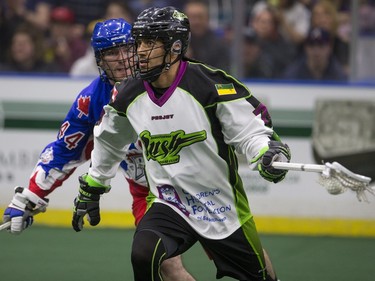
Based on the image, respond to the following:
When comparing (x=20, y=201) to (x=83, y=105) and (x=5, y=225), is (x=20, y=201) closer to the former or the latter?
(x=5, y=225)

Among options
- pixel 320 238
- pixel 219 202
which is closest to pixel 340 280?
pixel 320 238

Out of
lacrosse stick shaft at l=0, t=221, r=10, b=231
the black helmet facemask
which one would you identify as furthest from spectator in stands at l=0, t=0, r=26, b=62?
the black helmet facemask

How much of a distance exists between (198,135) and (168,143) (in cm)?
15

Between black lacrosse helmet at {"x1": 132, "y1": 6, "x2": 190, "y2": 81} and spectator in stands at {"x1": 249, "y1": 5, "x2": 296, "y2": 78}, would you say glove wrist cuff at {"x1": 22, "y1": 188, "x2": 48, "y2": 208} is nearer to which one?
black lacrosse helmet at {"x1": 132, "y1": 6, "x2": 190, "y2": 81}

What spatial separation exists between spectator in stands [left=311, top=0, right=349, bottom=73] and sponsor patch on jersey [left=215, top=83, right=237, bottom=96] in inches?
→ 140

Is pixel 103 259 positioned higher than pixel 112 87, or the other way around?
pixel 112 87

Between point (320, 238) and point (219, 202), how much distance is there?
331 cm

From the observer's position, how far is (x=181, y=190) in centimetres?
453

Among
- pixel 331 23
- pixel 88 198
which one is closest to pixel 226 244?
pixel 88 198

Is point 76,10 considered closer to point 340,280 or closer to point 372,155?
point 372,155

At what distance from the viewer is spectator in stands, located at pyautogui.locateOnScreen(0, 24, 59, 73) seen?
26.9 ft

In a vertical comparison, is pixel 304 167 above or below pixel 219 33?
above

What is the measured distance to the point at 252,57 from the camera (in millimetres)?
8000

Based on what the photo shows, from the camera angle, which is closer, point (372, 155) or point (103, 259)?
point (103, 259)
